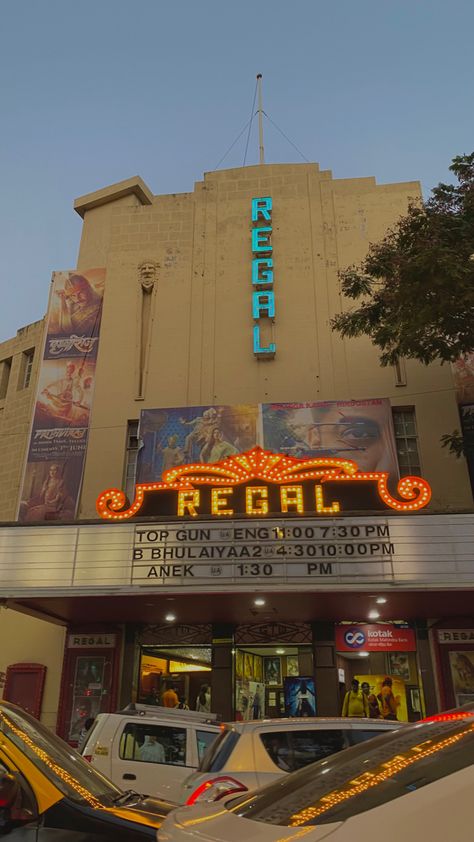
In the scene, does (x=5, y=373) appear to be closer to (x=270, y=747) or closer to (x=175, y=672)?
(x=175, y=672)

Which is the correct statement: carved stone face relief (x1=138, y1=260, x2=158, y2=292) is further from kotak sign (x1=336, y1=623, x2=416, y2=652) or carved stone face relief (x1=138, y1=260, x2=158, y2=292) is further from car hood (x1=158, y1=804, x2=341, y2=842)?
car hood (x1=158, y1=804, x2=341, y2=842)

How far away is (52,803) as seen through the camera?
3.21 meters

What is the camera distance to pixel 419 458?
16078 mm

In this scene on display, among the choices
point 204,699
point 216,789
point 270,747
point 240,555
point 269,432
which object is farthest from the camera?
point 269,432

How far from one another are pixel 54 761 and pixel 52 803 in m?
0.42

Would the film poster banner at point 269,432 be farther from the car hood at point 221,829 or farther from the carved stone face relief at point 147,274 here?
the car hood at point 221,829

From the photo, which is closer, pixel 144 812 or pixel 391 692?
pixel 144 812

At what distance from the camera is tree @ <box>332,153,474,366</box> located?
12289mm

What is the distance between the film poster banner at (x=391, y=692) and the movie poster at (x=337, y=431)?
16.0ft

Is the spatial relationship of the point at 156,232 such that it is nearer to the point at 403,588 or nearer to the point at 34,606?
the point at 34,606

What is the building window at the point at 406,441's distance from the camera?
1608 centimetres

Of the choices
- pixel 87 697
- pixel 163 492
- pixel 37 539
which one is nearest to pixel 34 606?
pixel 37 539

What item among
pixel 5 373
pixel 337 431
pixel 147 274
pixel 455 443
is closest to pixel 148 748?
pixel 337 431

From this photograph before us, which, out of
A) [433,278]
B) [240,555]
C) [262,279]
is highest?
[262,279]
